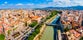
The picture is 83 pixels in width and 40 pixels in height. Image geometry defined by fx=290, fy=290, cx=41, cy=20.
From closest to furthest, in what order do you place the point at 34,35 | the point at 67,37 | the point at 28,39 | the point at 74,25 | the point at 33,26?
1. the point at 67,37
2. the point at 28,39
3. the point at 34,35
4. the point at 74,25
5. the point at 33,26

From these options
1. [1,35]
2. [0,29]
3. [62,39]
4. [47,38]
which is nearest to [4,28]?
[0,29]

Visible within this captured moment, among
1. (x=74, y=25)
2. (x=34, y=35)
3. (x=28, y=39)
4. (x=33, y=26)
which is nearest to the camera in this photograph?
(x=28, y=39)

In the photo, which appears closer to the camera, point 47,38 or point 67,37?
point 67,37

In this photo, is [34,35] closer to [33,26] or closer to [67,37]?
Result: [67,37]

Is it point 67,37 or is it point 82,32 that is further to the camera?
point 82,32

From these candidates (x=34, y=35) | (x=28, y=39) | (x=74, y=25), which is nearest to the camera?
(x=28, y=39)

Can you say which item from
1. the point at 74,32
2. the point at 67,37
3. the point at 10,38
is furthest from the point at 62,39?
the point at 10,38

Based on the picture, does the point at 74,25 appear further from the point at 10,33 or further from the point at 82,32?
the point at 10,33

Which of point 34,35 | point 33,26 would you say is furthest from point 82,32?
point 33,26

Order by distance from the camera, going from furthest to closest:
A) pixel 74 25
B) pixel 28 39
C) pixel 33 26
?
pixel 33 26, pixel 74 25, pixel 28 39
